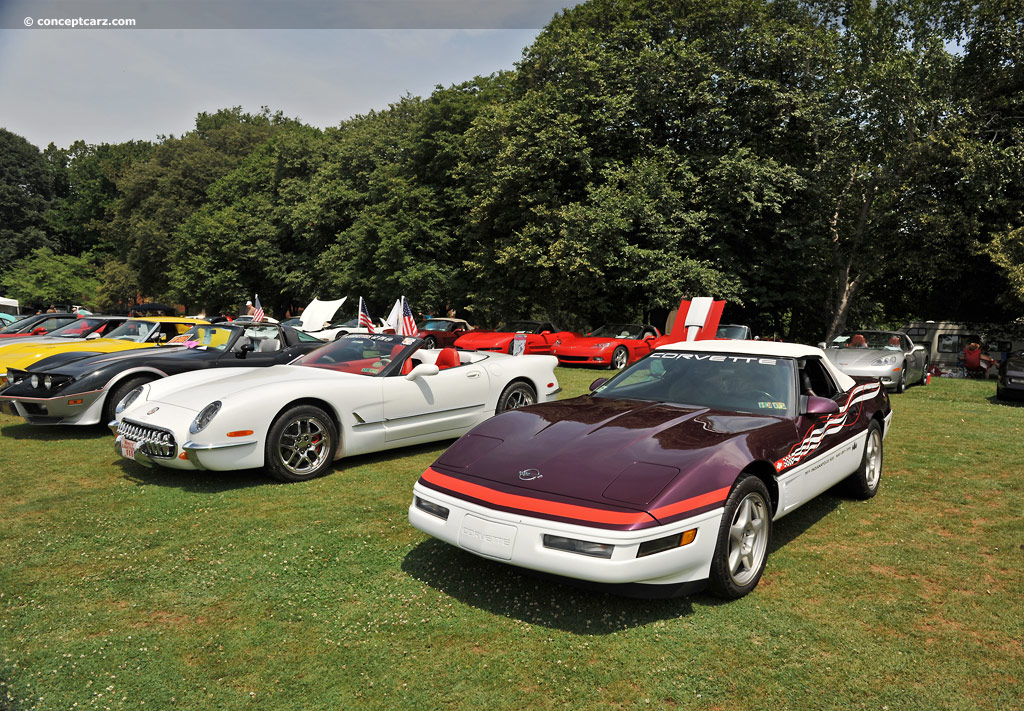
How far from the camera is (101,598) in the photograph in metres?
3.57

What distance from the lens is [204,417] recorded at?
5504 millimetres

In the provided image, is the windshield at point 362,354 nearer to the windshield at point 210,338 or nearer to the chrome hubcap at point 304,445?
the chrome hubcap at point 304,445

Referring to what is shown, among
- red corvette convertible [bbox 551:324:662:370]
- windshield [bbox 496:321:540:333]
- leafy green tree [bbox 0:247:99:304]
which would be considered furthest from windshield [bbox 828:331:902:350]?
leafy green tree [bbox 0:247:99:304]

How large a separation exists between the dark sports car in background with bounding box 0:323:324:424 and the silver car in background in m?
11.7

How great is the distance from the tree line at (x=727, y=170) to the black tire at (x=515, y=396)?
12980 mm

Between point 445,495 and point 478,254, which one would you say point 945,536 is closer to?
point 445,495

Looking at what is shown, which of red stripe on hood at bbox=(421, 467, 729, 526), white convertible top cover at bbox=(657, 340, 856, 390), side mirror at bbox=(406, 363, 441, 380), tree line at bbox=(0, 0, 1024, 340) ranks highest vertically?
tree line at bbox=(0, 0, 1024, 340)

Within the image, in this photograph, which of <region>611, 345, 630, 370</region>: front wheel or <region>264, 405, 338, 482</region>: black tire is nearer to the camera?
<region>264, 405, 338, 482</region>: black tire

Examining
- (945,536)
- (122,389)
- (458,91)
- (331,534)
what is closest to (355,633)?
(331,534)

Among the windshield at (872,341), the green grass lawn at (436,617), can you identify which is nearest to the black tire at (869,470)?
the green grass lawn at (436,617)

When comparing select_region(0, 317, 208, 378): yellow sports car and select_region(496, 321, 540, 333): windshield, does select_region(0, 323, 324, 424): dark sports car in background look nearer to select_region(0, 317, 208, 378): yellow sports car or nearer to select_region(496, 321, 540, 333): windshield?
select_region(0, 317, 208, 378): yellow sports car

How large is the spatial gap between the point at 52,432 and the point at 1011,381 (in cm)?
1600

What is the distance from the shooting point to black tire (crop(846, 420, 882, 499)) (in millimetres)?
5438

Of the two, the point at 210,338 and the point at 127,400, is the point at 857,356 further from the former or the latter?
the point at 127,400
